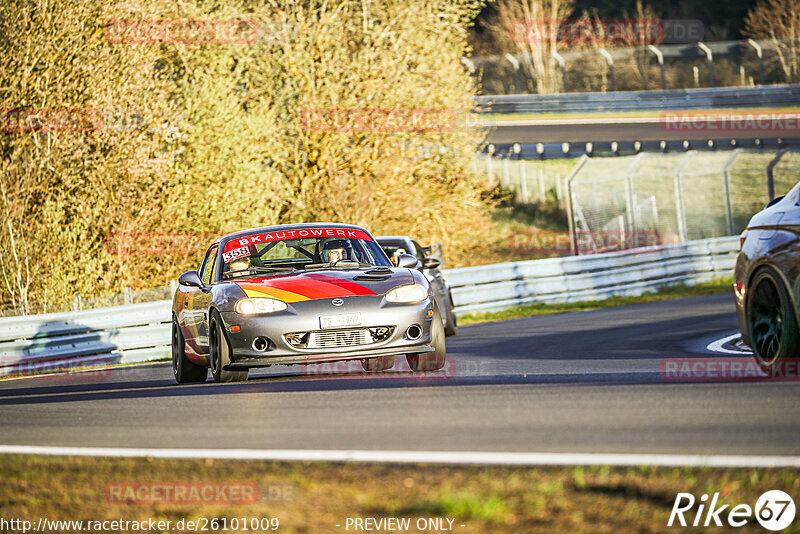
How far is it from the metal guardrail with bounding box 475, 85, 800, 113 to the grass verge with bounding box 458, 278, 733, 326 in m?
20.4

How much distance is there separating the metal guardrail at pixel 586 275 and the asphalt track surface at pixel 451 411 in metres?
10.2

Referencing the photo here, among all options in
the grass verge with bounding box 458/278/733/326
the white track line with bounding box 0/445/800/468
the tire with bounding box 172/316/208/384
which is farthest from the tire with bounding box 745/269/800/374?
the grass verge with bounding box 458/278/733/326

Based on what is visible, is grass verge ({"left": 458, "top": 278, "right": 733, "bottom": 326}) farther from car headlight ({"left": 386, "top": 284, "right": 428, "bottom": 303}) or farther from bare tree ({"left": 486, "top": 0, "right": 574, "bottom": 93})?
bare tree ({"left": 486, "top": 0, "right": 574, "bottom": 93})

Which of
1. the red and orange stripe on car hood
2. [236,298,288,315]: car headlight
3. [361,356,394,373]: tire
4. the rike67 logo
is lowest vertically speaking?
[361,356,394,373]: tire

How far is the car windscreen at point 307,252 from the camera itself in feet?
36.0

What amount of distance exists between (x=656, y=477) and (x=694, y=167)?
1467 inches

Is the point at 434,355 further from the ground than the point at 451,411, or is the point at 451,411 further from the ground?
the point at 451,411

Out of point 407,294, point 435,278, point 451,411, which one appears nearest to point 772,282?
point 451,411

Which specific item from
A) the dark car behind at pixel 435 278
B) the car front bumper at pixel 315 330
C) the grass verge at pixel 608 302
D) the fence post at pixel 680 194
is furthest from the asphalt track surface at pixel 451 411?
the fence post at pixel 680 194

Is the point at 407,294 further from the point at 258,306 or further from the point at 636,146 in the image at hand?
the point at 636,146

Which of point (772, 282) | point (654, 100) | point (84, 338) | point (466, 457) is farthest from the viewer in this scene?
point (654, 100)

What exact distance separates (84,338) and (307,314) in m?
7.45

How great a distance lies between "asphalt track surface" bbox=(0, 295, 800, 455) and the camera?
5961mm

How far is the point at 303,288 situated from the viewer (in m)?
10.0
